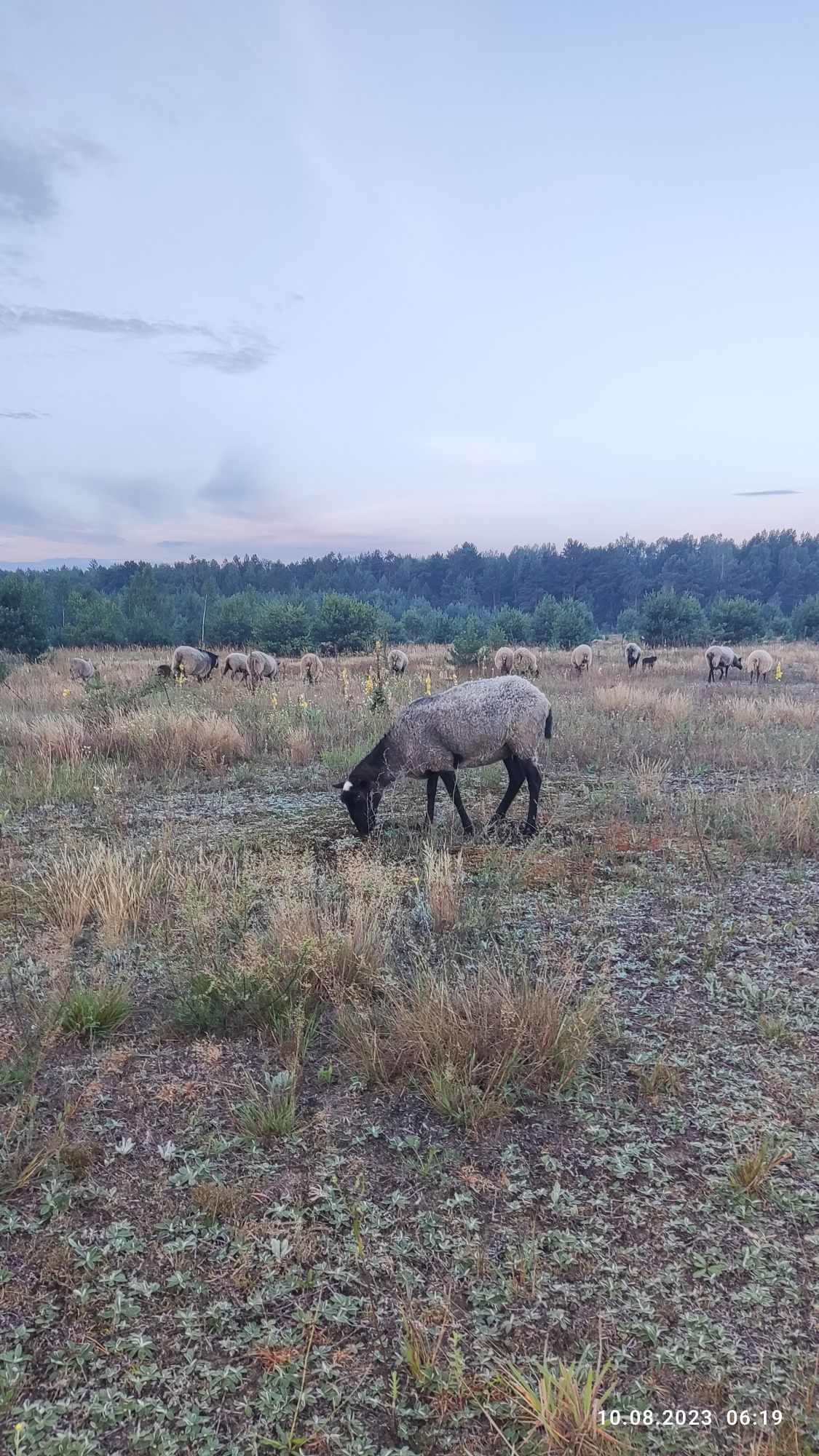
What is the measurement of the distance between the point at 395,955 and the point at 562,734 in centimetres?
726

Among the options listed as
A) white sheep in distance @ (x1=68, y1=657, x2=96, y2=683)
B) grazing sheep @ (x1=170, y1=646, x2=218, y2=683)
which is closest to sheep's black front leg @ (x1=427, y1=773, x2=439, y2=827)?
grazing sheep @ (x1=170, y1=646, x2=218, y2=683)

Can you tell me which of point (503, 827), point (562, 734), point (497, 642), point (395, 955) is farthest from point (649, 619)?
point (395, 955)

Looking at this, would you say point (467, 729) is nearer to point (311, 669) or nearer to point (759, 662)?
point (311, 669)

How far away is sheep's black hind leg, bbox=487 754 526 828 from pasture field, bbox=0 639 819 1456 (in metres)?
1.01

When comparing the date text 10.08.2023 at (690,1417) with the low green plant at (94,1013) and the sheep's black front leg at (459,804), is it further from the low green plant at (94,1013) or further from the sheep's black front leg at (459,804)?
the sheep's black front leg at (459,804)

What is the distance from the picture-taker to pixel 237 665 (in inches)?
926

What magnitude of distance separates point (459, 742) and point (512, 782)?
0.87 m

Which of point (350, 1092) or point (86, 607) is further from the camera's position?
point (86, 607)

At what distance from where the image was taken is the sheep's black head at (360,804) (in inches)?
270

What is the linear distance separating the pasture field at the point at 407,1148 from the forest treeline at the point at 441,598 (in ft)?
59.3

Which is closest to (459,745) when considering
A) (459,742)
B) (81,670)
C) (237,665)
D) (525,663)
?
(459,742)

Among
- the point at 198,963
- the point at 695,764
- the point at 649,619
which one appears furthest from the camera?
the point at 649,619

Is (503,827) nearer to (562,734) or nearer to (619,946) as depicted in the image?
(619,946)

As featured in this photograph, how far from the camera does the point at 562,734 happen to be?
11.0 m
